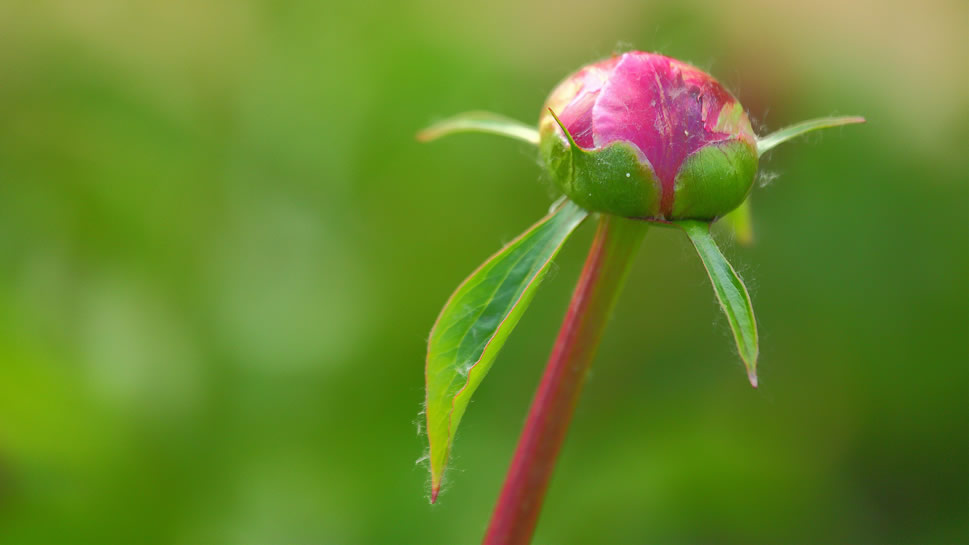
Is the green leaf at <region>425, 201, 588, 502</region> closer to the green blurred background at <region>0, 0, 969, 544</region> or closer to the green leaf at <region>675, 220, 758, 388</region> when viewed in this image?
the green leaf at <region>675, 220, 758, 388</region>

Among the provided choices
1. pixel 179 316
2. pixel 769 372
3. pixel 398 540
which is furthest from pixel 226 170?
pixel 769 372

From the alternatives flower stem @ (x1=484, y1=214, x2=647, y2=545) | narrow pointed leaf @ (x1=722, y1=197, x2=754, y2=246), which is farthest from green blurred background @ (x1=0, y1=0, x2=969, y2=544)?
flower stem @ (x1=484, y1=214, x2=647, y2=545)

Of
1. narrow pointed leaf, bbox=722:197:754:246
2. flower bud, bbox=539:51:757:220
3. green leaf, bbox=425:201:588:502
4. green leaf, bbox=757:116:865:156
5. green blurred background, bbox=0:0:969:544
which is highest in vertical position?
flower bud, bbox=539:51:757:220

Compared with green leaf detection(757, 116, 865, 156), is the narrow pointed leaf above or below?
below

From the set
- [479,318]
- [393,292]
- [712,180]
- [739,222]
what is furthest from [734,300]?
[393,292]

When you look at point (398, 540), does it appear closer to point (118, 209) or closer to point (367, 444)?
point (367, 444)

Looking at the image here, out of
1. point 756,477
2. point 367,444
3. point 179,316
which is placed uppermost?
point 179,316
